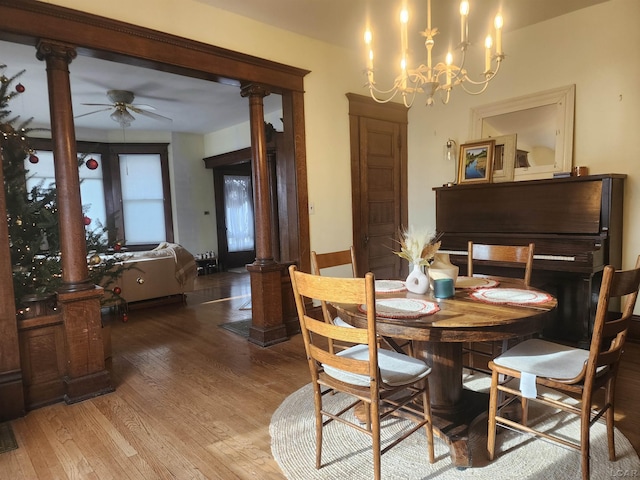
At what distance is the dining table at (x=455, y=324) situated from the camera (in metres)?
1.65

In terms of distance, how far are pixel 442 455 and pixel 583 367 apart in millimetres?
782

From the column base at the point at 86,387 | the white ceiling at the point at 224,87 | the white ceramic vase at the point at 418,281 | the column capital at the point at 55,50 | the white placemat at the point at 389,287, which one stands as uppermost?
the white ceiling at the point at 224,87

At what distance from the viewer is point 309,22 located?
3717mm

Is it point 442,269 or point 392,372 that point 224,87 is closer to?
point 442,269

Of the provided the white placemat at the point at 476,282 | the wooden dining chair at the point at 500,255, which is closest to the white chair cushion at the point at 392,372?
the white placemat at the point at 476,282

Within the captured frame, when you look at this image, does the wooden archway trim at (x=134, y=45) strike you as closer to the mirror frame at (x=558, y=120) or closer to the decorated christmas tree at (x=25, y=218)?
the decorated christmas tree at (x=25, y=218)

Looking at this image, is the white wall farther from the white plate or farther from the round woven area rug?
the round woven area rug

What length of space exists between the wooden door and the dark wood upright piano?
111 cm

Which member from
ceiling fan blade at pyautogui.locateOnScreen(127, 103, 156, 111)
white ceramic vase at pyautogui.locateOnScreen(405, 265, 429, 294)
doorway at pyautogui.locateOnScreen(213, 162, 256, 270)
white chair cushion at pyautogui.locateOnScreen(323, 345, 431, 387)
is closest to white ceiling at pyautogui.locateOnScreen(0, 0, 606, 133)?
ceiling fan blade at pyautogui.locateOnScreen(127, 103, 156, 111)

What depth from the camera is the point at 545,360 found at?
186 cm

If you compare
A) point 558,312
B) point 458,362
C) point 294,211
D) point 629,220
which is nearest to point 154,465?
point 458,362

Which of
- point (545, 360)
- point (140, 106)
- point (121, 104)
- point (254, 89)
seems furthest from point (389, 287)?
point (140, 106)

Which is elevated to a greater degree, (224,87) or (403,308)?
(224,87)

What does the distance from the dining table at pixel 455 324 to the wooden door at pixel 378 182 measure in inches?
87.7
